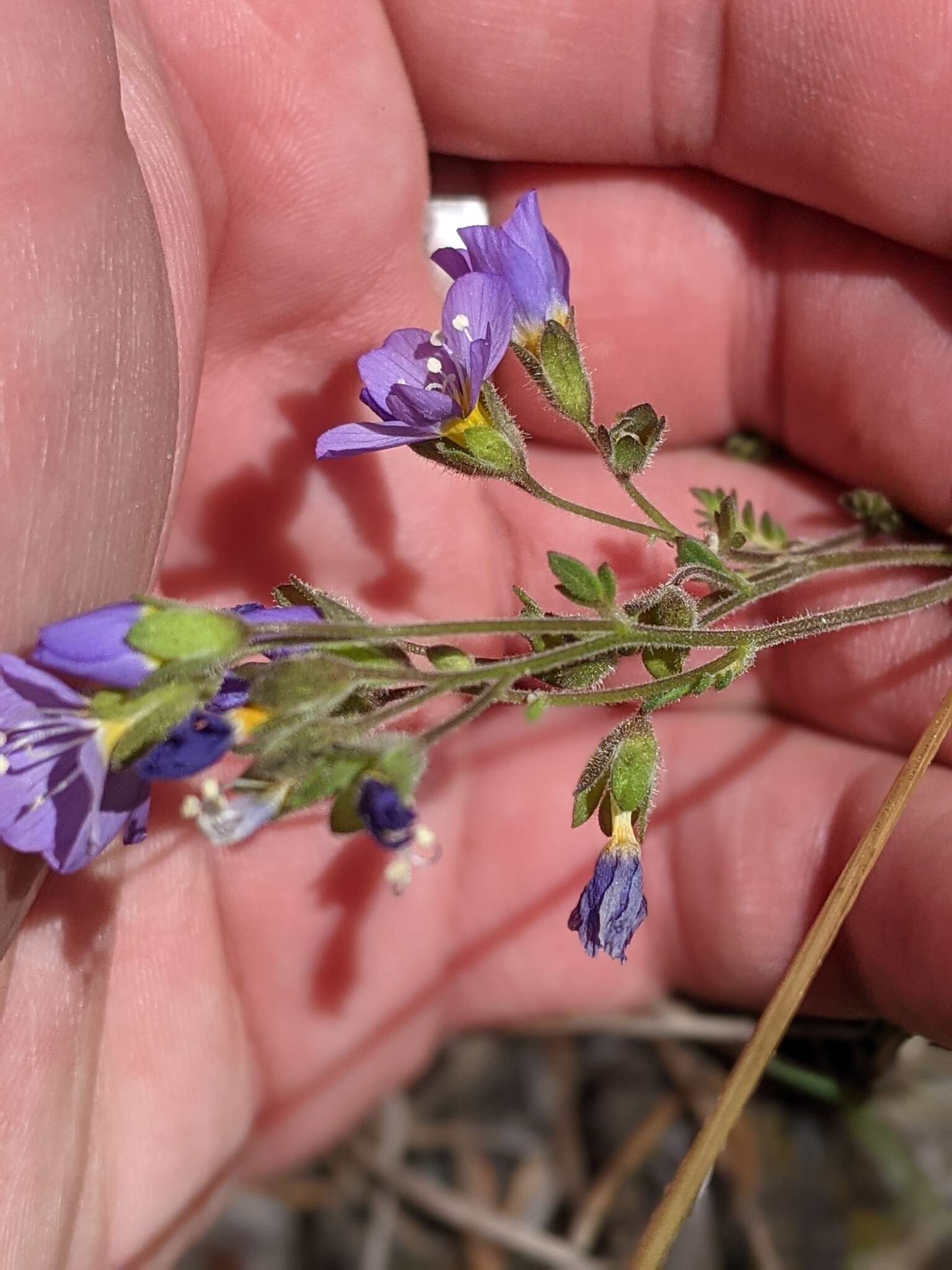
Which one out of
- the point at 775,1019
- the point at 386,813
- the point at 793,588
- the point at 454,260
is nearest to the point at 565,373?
the point at 454,260

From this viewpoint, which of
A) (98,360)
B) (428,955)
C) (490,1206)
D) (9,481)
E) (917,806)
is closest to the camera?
(9,481)

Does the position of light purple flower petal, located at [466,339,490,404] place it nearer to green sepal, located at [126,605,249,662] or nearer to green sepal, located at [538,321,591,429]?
green sepal, located at [538,321,591,429]

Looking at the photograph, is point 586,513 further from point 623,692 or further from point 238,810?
point 238,810

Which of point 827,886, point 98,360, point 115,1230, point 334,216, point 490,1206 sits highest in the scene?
point 334,216

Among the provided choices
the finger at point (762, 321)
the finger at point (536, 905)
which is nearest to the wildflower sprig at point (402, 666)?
the finger at point (762, 321)

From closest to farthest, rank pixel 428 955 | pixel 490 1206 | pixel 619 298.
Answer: pixel 619 298
pixel 428 955
pixel 490 1206

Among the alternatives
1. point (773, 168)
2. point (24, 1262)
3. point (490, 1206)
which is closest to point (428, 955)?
point (24, 1262)

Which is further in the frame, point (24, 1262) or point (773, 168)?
point (773, 168)

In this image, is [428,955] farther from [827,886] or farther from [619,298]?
[619,298]
